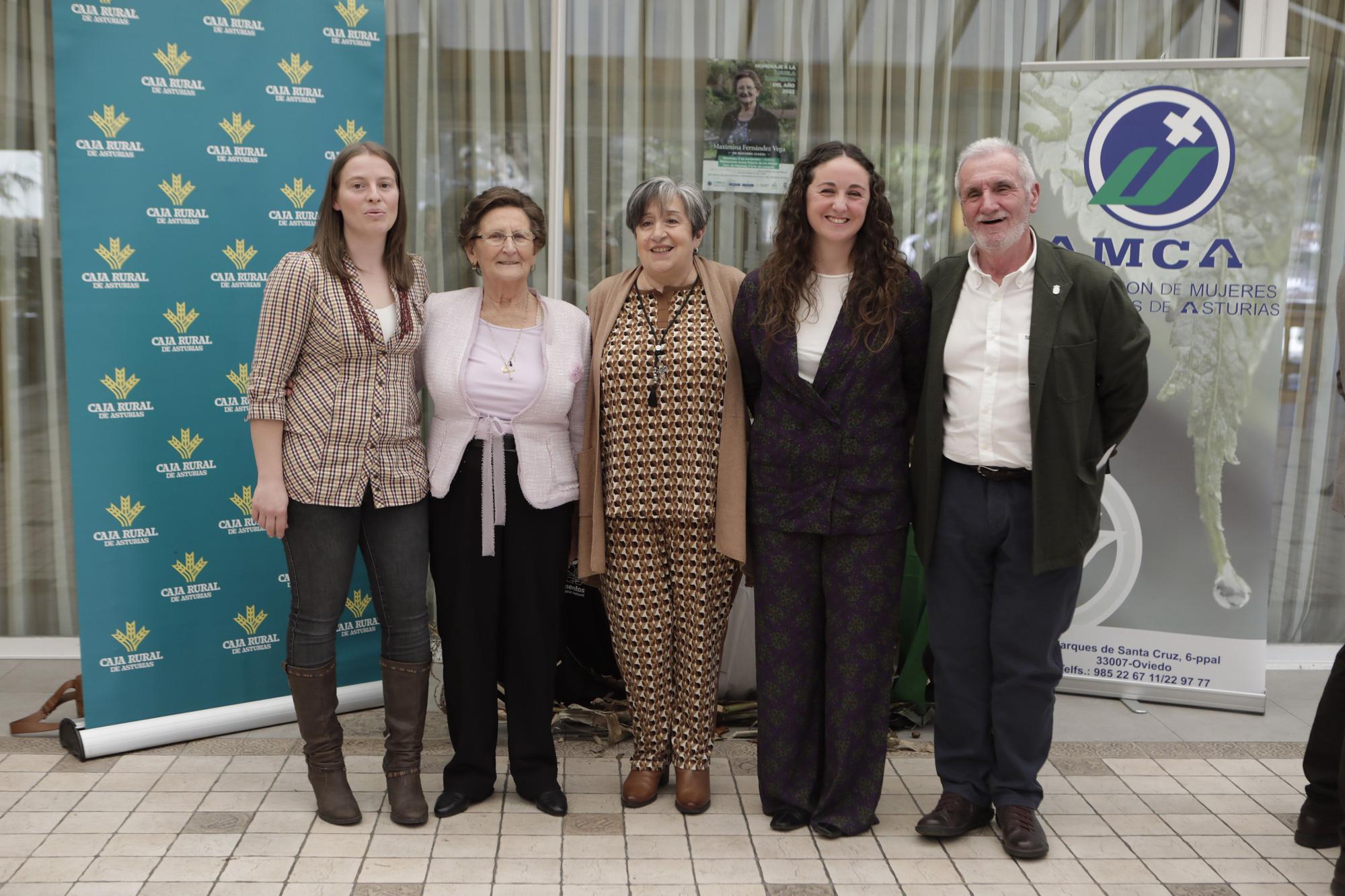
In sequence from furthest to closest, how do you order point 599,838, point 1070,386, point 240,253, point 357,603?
point 357,603, point 240,253, point 599,838, point 1070,386

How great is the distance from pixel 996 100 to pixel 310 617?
3.19 m

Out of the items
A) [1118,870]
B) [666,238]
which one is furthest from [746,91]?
[1118,870]

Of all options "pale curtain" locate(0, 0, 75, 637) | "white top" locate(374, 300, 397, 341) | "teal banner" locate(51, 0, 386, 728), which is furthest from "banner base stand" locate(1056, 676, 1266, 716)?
"pale curtain" locate(0, 0, 75, 637)

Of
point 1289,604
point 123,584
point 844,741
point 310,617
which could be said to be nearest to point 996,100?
point 1289,604

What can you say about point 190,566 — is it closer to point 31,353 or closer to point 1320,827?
point 31,353

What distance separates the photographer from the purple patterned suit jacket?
2.69 meters

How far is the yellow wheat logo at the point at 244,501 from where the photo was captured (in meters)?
3.46

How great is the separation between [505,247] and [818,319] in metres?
0.82

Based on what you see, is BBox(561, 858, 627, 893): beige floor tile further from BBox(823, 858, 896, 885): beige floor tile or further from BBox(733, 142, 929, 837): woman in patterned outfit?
BBox(733, 142, 929, 837): woman in patterned outfit

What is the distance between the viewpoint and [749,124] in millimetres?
4160

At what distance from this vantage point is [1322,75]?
4215 millimetres

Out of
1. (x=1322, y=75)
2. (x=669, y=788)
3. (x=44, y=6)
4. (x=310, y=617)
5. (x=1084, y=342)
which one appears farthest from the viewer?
(x=1322, y=75)

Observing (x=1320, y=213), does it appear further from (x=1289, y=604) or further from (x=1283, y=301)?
(x=1289, y=604)

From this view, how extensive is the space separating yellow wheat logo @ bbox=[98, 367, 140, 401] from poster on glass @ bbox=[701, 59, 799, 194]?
2138 mm
